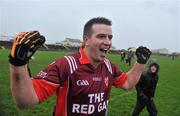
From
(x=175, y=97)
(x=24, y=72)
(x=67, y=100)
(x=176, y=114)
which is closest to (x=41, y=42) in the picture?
(x=24, y=72)

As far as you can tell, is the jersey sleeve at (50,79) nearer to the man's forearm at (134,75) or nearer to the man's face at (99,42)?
the man's face at (99,42)

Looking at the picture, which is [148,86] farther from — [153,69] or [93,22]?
[93,22]

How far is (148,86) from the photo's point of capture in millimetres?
9992

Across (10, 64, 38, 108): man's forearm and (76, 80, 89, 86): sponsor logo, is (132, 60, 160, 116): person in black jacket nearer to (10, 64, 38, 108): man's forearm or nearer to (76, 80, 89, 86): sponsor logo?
(76, 80, 89, 86): sponsor logo

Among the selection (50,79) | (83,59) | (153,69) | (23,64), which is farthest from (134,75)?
(153,69)

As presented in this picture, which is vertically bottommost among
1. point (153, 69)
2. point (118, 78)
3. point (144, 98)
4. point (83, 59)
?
point (144, 98)

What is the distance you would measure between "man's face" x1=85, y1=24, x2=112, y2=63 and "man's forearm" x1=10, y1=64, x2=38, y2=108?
1.10m

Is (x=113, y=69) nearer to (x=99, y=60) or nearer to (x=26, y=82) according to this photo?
(x=99, y=60)

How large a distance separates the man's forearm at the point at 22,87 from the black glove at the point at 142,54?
1896 millimetres

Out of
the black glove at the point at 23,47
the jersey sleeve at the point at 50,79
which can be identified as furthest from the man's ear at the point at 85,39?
the black glove at the point at 23,47

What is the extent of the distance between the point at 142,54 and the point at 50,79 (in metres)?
1.59

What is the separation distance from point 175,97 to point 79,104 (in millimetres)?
12533

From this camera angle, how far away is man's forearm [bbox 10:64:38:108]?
3.46 m

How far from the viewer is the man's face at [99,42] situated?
4516mm
